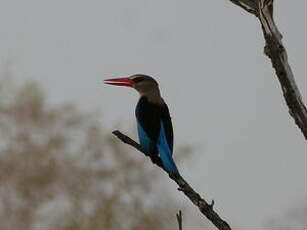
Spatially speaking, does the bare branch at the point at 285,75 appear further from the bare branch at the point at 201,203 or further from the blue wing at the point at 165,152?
the blue wing at the point at 165,152

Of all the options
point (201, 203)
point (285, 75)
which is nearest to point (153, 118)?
point (201, 203)

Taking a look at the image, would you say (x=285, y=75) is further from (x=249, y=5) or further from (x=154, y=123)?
(x=154, y=123)

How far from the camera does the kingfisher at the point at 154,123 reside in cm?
214

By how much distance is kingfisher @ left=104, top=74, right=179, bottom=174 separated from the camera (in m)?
2.14

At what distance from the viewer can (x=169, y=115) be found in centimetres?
220

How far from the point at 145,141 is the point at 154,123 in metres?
0.06

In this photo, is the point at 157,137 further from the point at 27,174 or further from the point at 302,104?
the point at 27,174

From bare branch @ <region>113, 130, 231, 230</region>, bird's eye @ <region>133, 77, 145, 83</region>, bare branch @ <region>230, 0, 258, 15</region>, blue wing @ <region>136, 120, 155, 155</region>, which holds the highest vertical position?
bird's eye @ <region>133, 77, 145, 83</region>

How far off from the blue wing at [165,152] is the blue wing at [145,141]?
33 millimetres

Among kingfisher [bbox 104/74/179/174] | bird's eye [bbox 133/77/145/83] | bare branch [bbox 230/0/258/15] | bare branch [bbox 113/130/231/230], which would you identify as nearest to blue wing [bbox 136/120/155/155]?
kingfisher [bbox 104/74/179/174]

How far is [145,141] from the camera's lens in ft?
7.32

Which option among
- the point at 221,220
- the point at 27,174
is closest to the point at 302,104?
the point at 221,220

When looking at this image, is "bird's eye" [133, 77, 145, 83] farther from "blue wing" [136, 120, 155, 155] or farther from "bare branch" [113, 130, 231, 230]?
"bare branch" [113, 130, 231, 230]

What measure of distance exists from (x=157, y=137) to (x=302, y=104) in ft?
2.70
